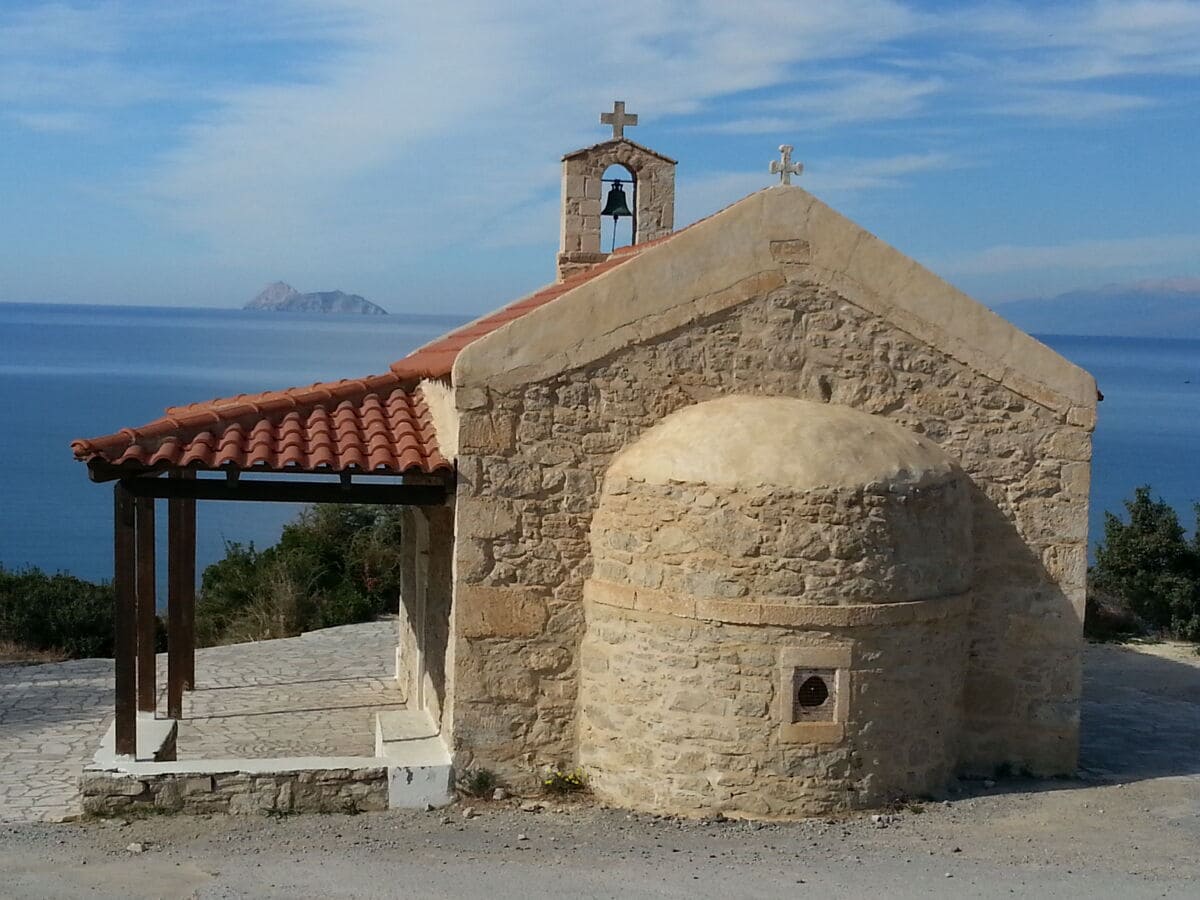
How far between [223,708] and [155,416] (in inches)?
2452

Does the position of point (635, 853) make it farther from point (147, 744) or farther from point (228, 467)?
point (147, 744)

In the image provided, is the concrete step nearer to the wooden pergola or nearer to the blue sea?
the wooden pergola

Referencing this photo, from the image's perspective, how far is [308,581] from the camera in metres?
17.0

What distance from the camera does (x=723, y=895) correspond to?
273 inches

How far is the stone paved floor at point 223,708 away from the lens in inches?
369

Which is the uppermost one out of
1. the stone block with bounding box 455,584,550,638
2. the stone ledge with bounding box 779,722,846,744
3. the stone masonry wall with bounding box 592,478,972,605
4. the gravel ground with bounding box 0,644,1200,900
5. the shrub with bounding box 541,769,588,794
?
the stone masonry wall with bounding box 592,478,972,605

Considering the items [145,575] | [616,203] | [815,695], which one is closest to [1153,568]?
[616,203]

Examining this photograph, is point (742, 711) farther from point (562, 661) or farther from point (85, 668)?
point (85, 668)

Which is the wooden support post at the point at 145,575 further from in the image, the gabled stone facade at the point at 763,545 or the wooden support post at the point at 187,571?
the gabled stone facade at the point at 763,545

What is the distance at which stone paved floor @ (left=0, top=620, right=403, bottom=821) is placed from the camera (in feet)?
30.8

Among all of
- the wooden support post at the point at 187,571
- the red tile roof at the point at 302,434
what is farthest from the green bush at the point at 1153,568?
the wooden support post at the point at 187,571

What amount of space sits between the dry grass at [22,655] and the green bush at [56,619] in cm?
14

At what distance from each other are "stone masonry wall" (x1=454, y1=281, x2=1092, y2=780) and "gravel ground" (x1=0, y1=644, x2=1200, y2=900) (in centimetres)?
63

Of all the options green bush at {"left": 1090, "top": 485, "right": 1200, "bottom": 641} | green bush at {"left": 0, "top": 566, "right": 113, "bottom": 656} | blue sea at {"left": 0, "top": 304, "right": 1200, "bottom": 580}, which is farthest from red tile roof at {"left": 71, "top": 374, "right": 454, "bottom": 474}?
green bush at {"left": 1090, "top": 485, "right": 1200, "bottom": 641}
